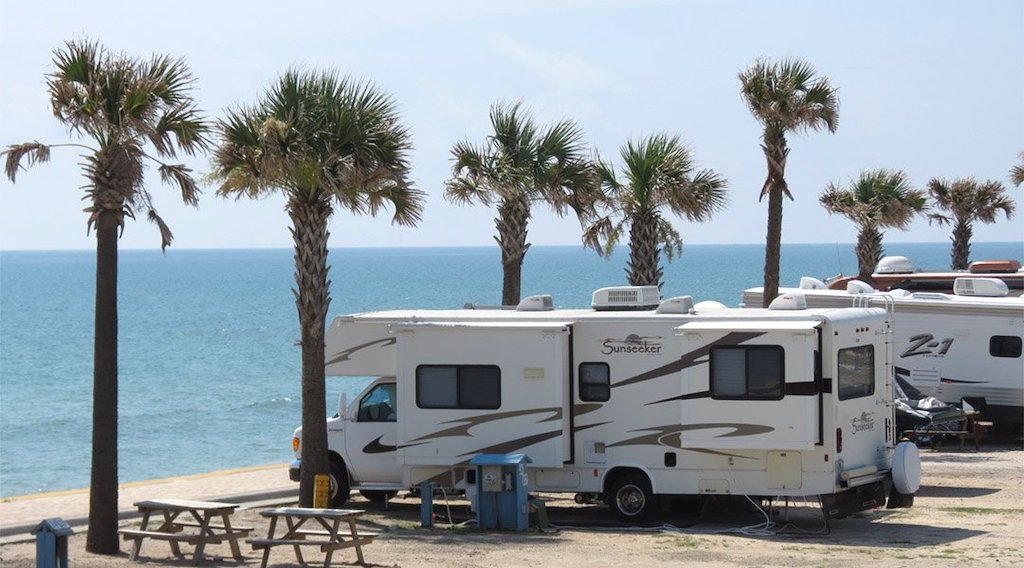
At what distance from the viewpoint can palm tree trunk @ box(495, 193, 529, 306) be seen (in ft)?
77.9

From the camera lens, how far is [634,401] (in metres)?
17.7

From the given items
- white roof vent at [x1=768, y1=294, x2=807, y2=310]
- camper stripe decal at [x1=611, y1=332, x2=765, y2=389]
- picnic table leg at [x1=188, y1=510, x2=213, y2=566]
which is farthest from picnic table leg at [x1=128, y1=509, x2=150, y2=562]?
white roof vent at [x1=768, y1=294, x2=807, y2=310]

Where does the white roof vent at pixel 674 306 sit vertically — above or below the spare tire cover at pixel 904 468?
above

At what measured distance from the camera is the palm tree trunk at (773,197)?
26.3 m

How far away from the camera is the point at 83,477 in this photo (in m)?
34.7

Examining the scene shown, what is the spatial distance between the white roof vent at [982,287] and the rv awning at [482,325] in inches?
437

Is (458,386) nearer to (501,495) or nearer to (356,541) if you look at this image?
(501,495)

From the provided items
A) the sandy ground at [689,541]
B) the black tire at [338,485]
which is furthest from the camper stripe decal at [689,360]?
the black tire at [338,485]

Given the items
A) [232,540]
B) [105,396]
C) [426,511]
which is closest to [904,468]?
[426,511]

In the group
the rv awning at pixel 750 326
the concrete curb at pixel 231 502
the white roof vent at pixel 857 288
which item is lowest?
the concrete curb at pixel 231 502

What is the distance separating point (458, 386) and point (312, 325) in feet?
6.45

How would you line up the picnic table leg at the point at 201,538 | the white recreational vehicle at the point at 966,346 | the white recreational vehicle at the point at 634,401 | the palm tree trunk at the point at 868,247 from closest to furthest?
1. the picnic table leg at the point at 201,538
2. the white recreational vehicle at the point at 634,401
3. the white recreational vehicle at the point at 966,346
4. the palm tree trunk at the point at 868,247

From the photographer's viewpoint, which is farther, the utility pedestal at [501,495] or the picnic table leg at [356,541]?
the utility pedestal at [501,495]

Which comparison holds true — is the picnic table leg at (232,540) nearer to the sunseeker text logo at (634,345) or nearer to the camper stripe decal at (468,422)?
the camper stripe decal at (468,422)
